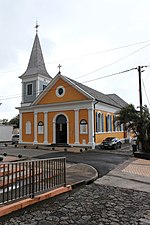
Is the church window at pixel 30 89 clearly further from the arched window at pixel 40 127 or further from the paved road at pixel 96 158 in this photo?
the paved road at pixel 96 158

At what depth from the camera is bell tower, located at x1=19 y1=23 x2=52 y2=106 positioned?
1206 inches

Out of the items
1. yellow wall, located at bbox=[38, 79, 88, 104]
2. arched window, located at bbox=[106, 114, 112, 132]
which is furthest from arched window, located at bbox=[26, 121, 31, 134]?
arched window, located at bbox=[106, 114, 112, 132]

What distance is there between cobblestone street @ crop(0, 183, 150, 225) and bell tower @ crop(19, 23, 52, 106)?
82.8 ft

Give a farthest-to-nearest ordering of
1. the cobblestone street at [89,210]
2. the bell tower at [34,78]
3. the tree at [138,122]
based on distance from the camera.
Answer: the bell tower at [34,78] → the tree at [138,122] → the cobblestone street at [89,210]

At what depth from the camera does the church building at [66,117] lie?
898 inches

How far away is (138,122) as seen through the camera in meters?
18.0

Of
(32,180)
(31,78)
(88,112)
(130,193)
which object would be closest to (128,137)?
(88,112)

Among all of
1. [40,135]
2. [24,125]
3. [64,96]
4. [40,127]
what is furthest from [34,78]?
[40,135]

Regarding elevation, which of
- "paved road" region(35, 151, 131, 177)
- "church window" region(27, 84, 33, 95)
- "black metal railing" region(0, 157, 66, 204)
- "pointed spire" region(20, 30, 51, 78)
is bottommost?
"paved road" region(35, 151, 131, 177)

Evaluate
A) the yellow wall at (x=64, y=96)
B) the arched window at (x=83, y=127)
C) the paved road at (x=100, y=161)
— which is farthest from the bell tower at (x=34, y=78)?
the paved road at (x=100, y=161)

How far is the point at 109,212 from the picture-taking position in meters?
4.96

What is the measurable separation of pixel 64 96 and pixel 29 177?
1962 cm

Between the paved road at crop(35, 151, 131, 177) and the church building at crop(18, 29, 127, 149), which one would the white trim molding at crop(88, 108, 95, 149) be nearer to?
the church building at crop(18, 29, 127, 149)

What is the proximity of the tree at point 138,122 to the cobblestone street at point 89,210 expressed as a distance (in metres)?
11.2
